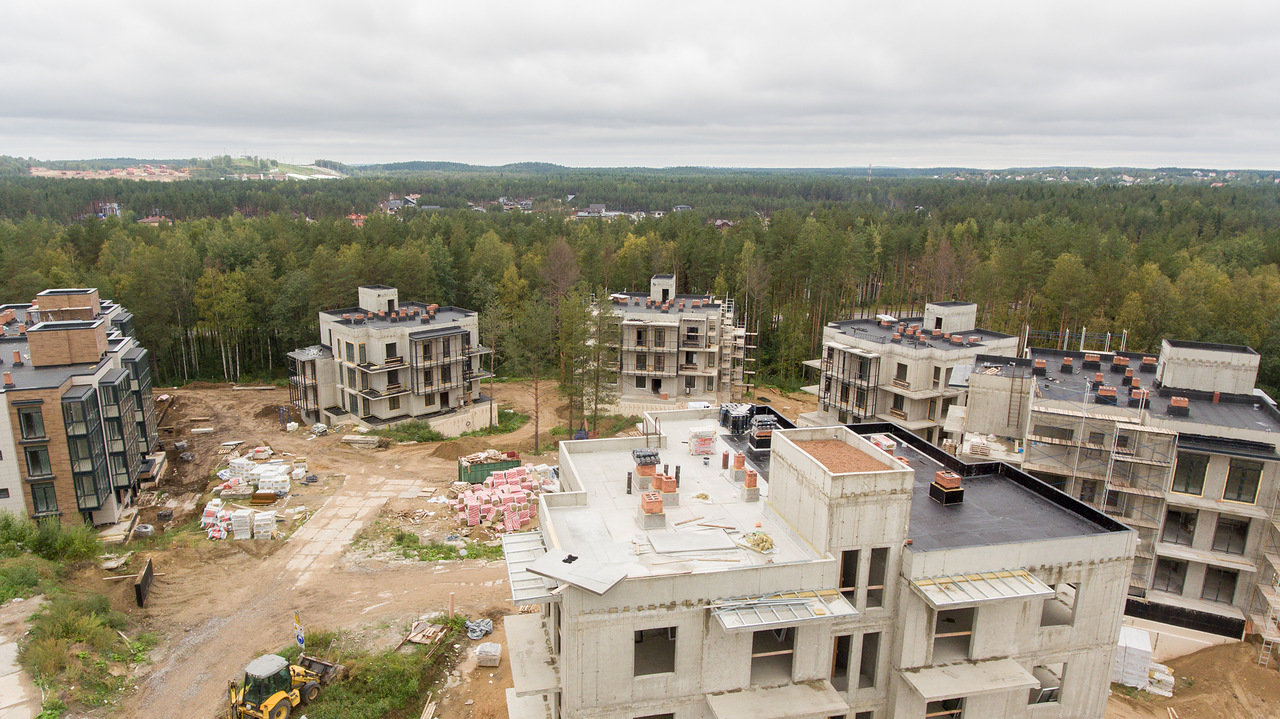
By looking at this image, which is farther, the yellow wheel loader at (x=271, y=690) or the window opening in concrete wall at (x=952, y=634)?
the yellow wheel loader at (x=271, y=690)

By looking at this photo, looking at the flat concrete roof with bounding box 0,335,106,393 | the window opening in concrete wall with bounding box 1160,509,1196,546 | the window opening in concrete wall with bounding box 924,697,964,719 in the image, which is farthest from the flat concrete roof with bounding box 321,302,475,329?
the window opening in concrete wall with bounding box 1160,509,1196,546

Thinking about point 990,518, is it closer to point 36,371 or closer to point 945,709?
point 945,709

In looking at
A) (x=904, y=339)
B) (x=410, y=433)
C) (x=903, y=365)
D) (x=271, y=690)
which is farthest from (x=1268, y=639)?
(x=410, y=433)

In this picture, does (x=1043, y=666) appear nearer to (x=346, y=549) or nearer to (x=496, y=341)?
(x=346, y=549)

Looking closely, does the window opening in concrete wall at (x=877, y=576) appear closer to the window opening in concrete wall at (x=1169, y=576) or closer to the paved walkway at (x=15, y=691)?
the window opening in concrete wall at (x=1169, y=576)

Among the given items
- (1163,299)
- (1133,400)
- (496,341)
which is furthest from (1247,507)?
(496,341)

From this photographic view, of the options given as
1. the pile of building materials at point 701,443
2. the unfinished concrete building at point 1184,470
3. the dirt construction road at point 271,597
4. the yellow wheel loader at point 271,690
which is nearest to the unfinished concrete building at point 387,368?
the dirt construction road at point 271,597

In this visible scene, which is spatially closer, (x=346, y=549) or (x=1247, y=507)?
(x=1247, y=507)
